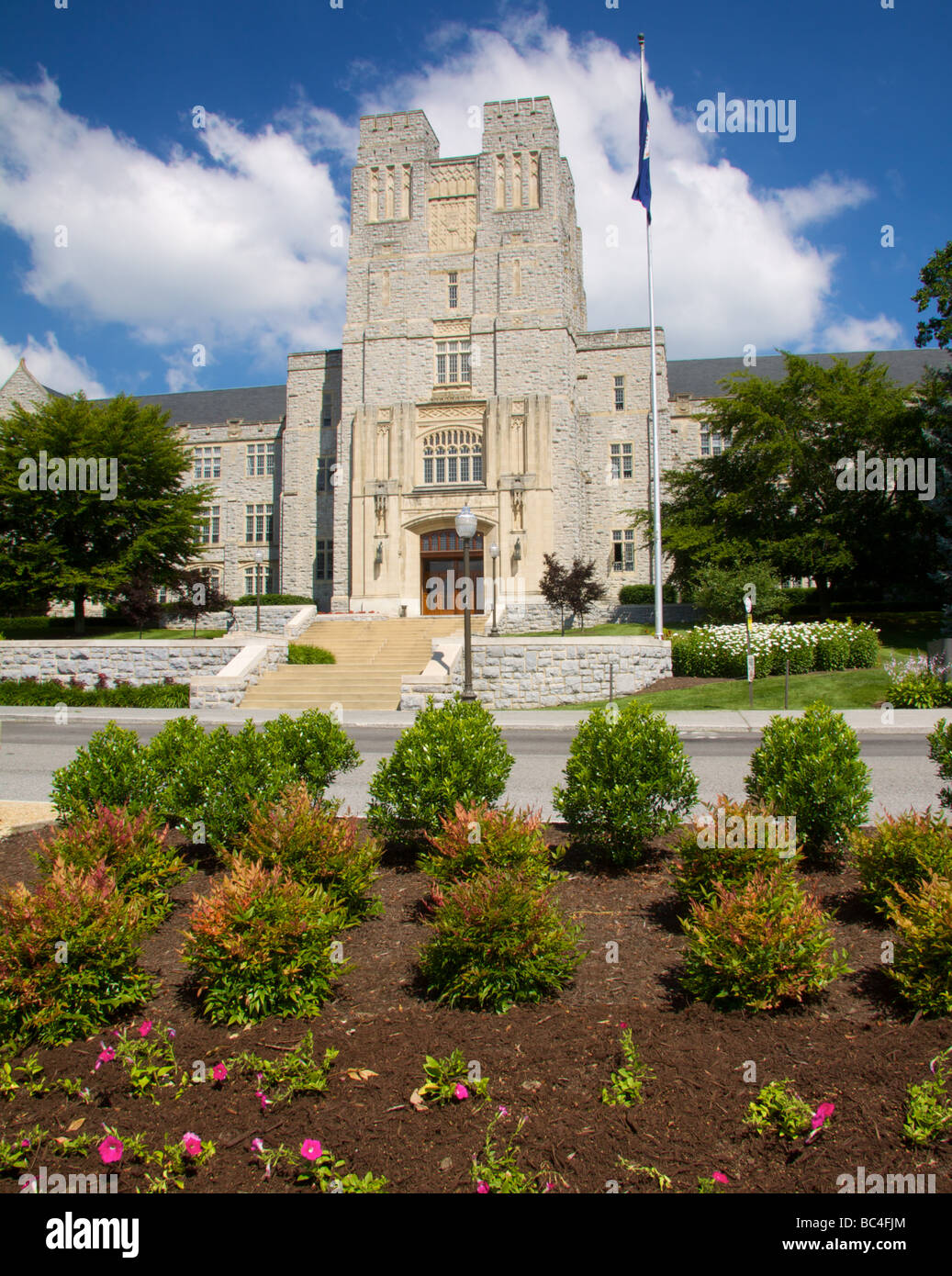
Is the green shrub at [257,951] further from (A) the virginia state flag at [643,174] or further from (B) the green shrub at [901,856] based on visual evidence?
(A) the virginia state flag at [643,174]

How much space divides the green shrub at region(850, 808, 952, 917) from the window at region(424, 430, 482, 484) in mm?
33891

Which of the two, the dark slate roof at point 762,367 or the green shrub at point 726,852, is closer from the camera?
the green shrub at point 726,852

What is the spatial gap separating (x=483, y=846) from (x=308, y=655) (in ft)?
65.8

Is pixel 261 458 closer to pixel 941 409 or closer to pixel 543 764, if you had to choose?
pixel 941 409

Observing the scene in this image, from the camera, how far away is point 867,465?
96.3ft

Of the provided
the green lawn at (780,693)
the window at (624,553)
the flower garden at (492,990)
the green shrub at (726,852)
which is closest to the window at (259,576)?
the window at (624,553)

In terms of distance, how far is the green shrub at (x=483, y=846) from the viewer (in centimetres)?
520

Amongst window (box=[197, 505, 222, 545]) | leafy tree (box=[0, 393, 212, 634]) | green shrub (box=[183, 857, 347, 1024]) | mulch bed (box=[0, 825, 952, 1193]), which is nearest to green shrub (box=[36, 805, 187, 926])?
mulch bed (box=[0, 825, 952, 1193])

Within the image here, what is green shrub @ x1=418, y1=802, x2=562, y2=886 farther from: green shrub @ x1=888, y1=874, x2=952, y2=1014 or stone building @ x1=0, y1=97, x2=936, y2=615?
stone building @ x1=0, y1=97, x2=936, y2=615

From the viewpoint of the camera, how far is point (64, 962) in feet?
13.8

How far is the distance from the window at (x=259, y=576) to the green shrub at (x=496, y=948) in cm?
4397

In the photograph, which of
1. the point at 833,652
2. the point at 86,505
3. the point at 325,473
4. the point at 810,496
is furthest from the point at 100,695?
the point at 810,496

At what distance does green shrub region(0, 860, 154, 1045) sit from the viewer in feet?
13.5
